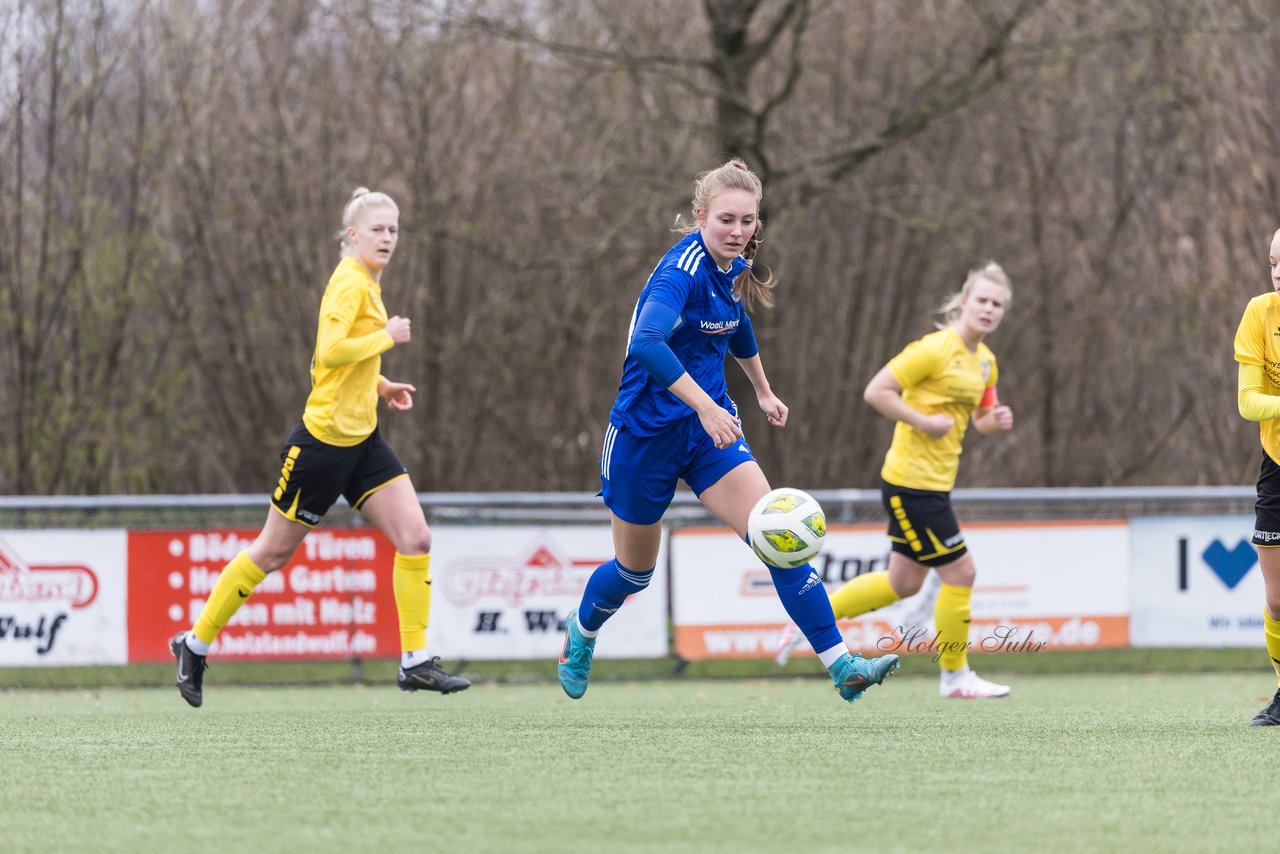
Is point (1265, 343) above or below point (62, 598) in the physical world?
above

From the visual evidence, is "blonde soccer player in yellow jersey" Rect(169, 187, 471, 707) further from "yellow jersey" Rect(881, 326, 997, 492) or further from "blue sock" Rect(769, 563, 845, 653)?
"yellow jersey" Rect(881, 326, 997, 492)

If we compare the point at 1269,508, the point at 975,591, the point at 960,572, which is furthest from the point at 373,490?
the point at 975,591

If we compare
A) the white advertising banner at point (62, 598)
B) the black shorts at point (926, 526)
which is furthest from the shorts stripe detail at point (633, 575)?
the white advertising banner at point (62, 598)

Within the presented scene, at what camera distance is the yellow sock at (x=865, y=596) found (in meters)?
8.73

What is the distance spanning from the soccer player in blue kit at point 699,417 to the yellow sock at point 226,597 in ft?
6.74

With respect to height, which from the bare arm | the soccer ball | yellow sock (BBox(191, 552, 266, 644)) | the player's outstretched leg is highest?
the bare arm

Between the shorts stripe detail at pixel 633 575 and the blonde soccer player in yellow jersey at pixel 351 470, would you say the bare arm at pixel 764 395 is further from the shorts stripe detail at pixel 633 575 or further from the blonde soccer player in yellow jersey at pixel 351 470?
the blonde soccer player in yellow jersey at pixel 351 470

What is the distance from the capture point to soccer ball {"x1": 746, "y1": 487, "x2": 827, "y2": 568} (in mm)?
5836

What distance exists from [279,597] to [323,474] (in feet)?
11.7

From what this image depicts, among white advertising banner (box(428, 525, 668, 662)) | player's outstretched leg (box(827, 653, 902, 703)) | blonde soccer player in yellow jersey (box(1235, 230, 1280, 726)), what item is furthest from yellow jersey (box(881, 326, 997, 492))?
white advertising banner (box(428, 525, 668, 662))

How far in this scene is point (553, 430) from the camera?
16297 millimetres

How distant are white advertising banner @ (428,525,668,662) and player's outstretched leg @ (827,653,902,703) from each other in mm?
4960

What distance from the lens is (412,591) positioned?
24.4 ft

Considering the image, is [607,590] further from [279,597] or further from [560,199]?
[560,199]
